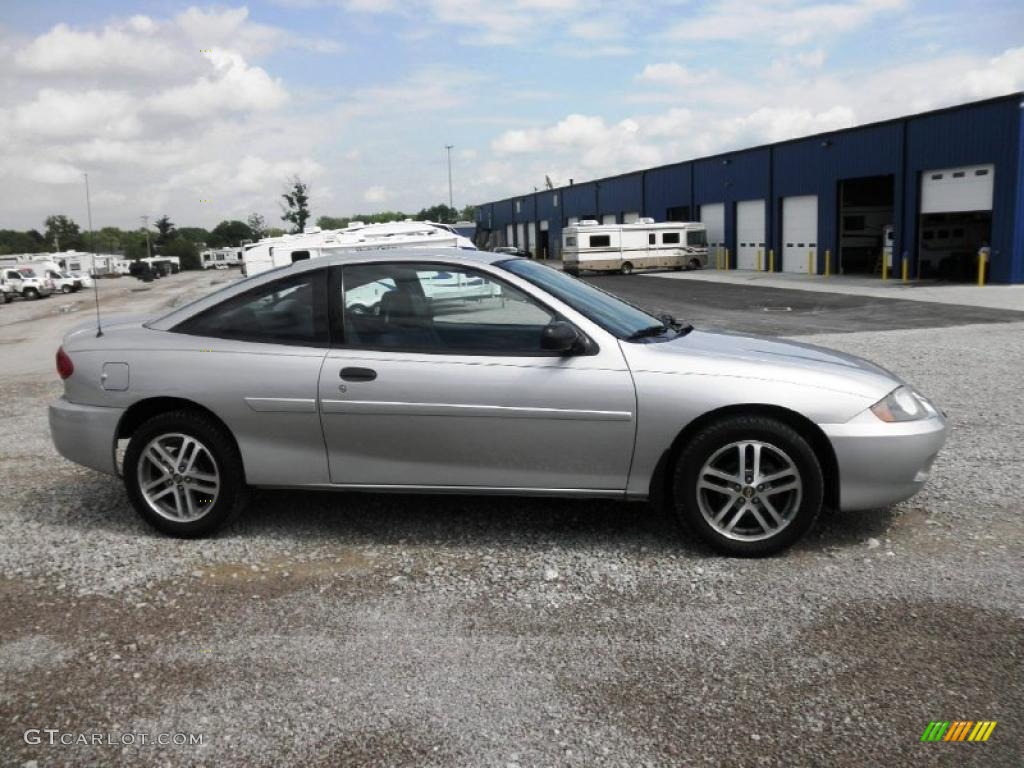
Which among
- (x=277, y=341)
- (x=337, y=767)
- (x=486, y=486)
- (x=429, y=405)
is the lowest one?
(x=337, y=767)

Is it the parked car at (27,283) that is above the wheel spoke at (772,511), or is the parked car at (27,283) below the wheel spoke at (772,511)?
above

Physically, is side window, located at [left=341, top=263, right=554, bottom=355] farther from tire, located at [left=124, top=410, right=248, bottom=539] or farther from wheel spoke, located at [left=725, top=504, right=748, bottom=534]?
wheel spoke, located at [left=725, top=504, right=748, bottom=534]

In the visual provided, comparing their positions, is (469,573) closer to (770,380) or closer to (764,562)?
(764,562)

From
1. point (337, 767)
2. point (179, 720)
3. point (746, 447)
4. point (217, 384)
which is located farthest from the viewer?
point (217, 384)

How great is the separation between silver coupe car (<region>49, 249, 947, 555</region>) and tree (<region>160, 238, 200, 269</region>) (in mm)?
119498

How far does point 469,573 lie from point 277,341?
159 centimetres

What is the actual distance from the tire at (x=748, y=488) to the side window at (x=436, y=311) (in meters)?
1.01

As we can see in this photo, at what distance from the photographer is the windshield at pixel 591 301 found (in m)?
4.71

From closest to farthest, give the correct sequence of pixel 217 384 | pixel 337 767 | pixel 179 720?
1. pixel 337 767
2. pixel 179 720
3. pixel 217 384

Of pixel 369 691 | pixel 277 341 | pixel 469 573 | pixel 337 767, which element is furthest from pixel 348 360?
pixel 337 767

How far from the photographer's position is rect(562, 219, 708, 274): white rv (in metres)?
40.7

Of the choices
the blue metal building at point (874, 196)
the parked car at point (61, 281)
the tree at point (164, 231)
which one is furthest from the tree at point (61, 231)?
the blue metal building at point (874, 196)

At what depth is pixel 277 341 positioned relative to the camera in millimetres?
4762

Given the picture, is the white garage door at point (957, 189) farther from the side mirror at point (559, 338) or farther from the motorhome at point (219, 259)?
the motorhome at point (219, 259)
